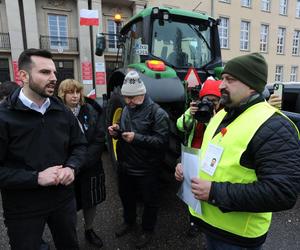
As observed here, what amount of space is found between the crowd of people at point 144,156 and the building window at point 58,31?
15.7 m

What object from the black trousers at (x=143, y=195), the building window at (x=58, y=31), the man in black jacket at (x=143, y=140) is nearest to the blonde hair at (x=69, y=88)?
the man in black jacket at (x=143, y=140)

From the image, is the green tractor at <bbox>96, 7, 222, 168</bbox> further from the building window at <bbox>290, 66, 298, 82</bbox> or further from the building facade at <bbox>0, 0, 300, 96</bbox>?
the building window at <bbox>290, 66, 298, 82</bbox>

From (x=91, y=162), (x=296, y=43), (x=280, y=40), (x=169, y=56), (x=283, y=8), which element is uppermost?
(x=283, y=8)

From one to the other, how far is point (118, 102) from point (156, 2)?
53.3ft

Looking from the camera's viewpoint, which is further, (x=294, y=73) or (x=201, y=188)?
(x=294, y=73)

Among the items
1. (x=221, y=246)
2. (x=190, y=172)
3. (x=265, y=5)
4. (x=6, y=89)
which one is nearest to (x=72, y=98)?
(x=190, y=172)

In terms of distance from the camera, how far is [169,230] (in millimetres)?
2719

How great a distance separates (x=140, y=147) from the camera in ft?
7.88

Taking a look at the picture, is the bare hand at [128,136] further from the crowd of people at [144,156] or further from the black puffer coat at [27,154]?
the black puffer coat at [27,154]

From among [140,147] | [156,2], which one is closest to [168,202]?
[140,147]

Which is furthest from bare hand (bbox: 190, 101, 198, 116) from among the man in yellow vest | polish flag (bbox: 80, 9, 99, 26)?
polish flag (bbox: 80, 9, 99, 26)

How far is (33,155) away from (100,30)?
1619 centimetres

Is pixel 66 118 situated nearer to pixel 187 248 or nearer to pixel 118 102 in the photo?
pixel 118 102

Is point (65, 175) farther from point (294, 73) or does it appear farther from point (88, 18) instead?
point (294, 73)
